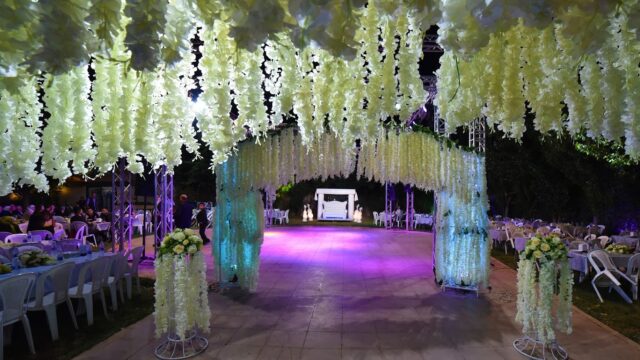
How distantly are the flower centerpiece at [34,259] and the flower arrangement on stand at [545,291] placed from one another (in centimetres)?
635

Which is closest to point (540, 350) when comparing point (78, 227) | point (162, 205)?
point (162, 205)

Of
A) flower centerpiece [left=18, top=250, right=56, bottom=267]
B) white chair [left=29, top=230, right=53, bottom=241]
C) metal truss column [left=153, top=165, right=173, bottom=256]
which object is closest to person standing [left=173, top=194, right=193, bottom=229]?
metal truss column [left=153, top=165, right=173, bottom=256]

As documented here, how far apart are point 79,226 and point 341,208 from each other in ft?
53.9

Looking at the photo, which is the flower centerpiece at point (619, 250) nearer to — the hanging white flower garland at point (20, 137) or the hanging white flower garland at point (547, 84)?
the hanging white flower garland at point (547, 84)

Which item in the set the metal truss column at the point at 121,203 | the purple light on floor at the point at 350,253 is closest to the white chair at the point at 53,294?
the metal truss column at the point at 121,203

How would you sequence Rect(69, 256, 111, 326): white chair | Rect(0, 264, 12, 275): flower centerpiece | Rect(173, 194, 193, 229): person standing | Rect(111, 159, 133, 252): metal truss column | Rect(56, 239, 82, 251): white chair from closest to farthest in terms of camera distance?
Rect(0, 264, 12, 275): flower centerpiece
Rect(69, 256, 111, 326): white chair
Rect(56, 239, 82, 251): white chair
Rect(111, 159, 133, 252): metal truss column
Rect(173, 194, 193, 229): person standing

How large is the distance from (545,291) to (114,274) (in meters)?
6.18

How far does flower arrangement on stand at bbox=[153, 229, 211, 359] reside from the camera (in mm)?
4707

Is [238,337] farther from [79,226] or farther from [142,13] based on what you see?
[79,226]

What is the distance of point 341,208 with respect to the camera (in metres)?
27.2

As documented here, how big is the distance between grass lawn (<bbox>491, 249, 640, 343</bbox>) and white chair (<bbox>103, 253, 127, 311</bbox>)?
7320 millimetres

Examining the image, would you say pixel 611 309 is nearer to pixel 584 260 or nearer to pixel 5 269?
pixel 584 260

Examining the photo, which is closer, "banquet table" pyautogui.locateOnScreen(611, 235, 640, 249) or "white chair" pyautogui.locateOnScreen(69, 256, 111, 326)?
"white chair" pyautogui.locateOnScreen(69, 256, 111, 326)

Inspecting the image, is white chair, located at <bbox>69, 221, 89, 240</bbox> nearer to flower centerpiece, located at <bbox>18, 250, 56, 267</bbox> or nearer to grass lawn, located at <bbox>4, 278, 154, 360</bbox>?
grass lawn, located at <bbox>4, 278, 154, 360</bbox>
